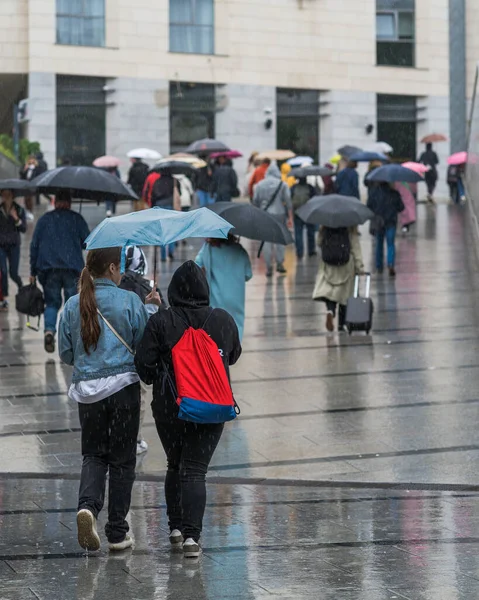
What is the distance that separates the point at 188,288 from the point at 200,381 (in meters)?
0.46

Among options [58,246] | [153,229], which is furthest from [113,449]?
[58,246]

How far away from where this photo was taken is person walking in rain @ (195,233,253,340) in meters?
11.4

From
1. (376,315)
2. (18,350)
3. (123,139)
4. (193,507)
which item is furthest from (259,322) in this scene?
(123,139)

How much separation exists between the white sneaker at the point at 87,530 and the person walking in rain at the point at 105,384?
134 mm

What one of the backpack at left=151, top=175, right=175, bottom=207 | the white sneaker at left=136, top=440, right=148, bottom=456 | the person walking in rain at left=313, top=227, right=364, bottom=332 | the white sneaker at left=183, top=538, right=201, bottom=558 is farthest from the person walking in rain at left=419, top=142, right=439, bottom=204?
the white sneaker at left=183, top=538, right=201, bottom=558

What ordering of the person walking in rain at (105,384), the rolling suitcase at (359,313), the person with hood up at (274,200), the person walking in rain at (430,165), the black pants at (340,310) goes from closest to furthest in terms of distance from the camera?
the person walking in rain at (105,384) → the rolling suitcase at (359,313) → the black pants at (340,310) → the person with hood up at (274,200) → the person walking in rain at (430,165)

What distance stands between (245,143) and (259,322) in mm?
32885

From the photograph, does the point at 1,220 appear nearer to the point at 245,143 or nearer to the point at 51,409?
the point at 51,409

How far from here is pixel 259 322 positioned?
15945 mm

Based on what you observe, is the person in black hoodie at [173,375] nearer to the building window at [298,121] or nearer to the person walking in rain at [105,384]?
the person walking in rain at [105,384]

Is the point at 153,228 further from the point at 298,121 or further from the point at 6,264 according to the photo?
the point at 298,121

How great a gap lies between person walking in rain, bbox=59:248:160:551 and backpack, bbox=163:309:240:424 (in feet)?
0.96

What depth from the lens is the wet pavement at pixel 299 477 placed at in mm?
6090

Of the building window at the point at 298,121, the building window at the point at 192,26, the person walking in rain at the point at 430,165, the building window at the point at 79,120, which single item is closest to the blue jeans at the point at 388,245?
the person walking in rain at the point at 430,165
